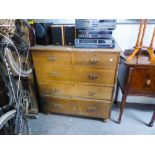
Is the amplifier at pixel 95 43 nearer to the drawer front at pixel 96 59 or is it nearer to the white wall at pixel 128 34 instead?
the drawer front at pixel 96 59

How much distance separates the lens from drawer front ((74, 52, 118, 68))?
127cm

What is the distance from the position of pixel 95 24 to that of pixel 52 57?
1.71 ft

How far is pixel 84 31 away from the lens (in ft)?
4.20

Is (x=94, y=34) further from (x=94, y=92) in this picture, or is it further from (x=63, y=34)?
(x=94, y=92)

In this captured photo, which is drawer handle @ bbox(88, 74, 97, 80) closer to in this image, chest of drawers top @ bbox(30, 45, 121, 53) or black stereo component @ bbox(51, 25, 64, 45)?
chest of drawers top @ bbox(30, 45, 121, 53)

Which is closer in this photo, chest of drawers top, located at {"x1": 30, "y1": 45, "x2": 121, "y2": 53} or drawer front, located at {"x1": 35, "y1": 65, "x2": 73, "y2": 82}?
chest of drawers top, located at {"x1": 30, "y1": 45, "x2": 121, "y2": 53}

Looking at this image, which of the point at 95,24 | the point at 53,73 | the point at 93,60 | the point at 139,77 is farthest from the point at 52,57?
the point at 139,77

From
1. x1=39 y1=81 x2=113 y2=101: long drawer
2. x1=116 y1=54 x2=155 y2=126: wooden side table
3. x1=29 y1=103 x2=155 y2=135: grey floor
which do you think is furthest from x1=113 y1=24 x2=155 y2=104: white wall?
x1=29 y1=103 x2=155 y2=135: grey floor

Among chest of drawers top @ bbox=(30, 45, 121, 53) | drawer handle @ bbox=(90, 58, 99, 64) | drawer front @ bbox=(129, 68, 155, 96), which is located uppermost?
chest of drawers top @ bbox=(30, 45, 121, 53)

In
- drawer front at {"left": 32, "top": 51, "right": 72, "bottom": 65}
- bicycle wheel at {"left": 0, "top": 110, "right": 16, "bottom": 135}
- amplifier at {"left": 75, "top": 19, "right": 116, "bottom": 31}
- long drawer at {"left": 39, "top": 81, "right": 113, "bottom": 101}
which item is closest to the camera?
bicycle wheel at {"left": 0, "top": 110, "right": 16, "bottom": 135}

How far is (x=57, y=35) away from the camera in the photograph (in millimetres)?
1395

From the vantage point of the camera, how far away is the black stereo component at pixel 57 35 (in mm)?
1368

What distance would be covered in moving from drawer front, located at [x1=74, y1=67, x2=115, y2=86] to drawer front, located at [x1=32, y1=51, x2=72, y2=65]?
14 centimetres
